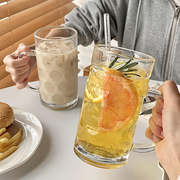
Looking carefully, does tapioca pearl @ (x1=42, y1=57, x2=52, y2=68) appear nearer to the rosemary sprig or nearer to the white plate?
the white plate

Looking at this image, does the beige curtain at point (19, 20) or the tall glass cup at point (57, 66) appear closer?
the tall glass cup at point (57, 66)

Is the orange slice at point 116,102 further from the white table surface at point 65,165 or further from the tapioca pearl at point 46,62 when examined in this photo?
the tapioca pearl at point 46,62

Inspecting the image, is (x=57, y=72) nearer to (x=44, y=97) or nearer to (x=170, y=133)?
(x=44, y=97)

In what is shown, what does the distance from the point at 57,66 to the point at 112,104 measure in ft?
1.03

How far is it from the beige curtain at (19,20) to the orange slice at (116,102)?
118 cm

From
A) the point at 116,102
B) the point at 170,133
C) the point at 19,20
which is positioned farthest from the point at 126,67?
the point at 19,20

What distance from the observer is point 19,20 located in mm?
1636

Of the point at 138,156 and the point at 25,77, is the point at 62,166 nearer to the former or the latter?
the point at 138,156

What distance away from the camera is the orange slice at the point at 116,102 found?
0.51 meters

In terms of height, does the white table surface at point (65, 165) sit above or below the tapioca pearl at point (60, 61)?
below

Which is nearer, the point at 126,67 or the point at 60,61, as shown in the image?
the point at 126,67

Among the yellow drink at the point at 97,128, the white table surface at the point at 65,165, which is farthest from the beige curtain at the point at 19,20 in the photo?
the yellow drink at the point at 97,128

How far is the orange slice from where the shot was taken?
514mm

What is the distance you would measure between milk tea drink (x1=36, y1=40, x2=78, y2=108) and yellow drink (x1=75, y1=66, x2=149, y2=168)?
23cm
